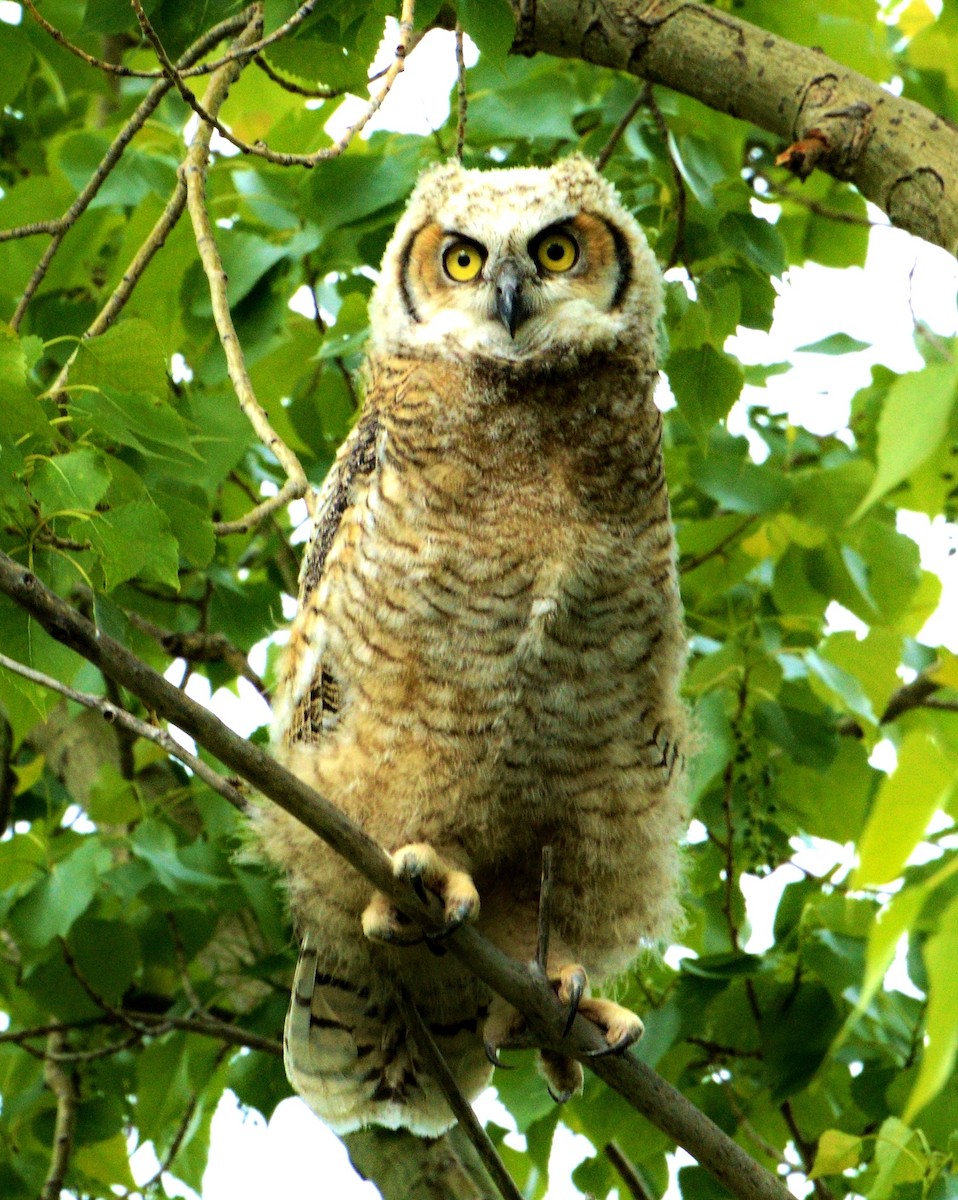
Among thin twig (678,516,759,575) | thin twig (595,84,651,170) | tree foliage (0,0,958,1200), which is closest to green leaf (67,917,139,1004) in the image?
tree foliage (0,0,958,1200)

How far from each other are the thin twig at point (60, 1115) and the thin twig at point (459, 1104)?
1.16 m

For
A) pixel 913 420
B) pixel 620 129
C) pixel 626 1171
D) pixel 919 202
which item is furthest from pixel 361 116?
pixel 626 1171

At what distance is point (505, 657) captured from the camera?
2332mm

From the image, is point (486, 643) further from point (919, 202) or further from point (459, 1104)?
point (919, 202)

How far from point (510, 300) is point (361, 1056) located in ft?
4.75

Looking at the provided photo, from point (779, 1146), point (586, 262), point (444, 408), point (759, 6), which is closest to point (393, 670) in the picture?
point (444, 408)

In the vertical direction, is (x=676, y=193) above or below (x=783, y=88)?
below

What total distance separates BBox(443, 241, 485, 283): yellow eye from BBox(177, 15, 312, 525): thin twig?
442mm

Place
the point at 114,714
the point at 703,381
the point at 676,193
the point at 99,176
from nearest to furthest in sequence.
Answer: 1. the point at 114,714
2. the point at 99,176
3. the point at 703,381
4. the point at 676,193

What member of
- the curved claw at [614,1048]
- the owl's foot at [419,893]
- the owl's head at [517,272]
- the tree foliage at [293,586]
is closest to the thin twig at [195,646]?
the tree foliage at [293,586]

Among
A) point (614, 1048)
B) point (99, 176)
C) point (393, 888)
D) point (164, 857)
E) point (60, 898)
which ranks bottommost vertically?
point (60, 898)

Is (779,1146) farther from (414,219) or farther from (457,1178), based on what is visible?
(414,219)

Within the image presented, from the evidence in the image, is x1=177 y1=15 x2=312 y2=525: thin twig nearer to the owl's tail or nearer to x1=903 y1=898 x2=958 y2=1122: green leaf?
the owl's tail

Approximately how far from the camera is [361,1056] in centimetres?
276
